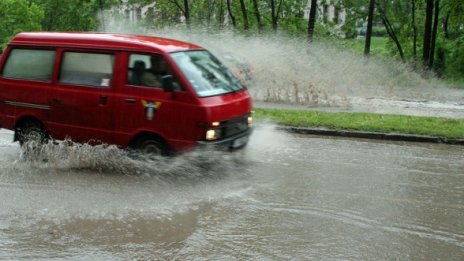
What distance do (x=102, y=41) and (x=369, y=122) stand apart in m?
6.62

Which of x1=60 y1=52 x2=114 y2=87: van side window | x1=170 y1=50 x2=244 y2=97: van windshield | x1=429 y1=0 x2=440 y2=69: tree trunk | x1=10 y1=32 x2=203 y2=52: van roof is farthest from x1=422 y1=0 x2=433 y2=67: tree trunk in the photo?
x1=60 y1=52 x2=114 y2=87: van side window

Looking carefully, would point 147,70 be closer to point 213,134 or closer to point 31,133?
point 213,134

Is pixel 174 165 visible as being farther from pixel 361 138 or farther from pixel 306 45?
pixel 306 45

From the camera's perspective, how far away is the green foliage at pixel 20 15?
30.1 metres

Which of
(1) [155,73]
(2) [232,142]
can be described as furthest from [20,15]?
(2) [232,142]

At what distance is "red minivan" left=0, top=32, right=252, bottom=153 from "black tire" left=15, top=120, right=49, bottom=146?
17 millimetres

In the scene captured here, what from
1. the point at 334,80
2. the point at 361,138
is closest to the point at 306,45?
the point at 334,80

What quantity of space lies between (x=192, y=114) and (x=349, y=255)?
10.7 feet

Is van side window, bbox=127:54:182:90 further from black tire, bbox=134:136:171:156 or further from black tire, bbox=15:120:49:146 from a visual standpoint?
black tire, bbox=15:120:49:146

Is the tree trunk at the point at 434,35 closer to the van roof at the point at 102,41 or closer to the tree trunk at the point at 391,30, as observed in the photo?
the tree trunk at the point at 391,30

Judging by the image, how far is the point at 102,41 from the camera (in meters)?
8.62

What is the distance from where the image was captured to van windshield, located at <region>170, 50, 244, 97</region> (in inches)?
320

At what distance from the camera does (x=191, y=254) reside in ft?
18.0

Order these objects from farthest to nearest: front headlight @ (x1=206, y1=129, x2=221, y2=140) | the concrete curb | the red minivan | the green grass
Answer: the green grass < the concrete curb < the red minivan < front headlight @ (x1=206, y1=129, x2=221, y2=140)
